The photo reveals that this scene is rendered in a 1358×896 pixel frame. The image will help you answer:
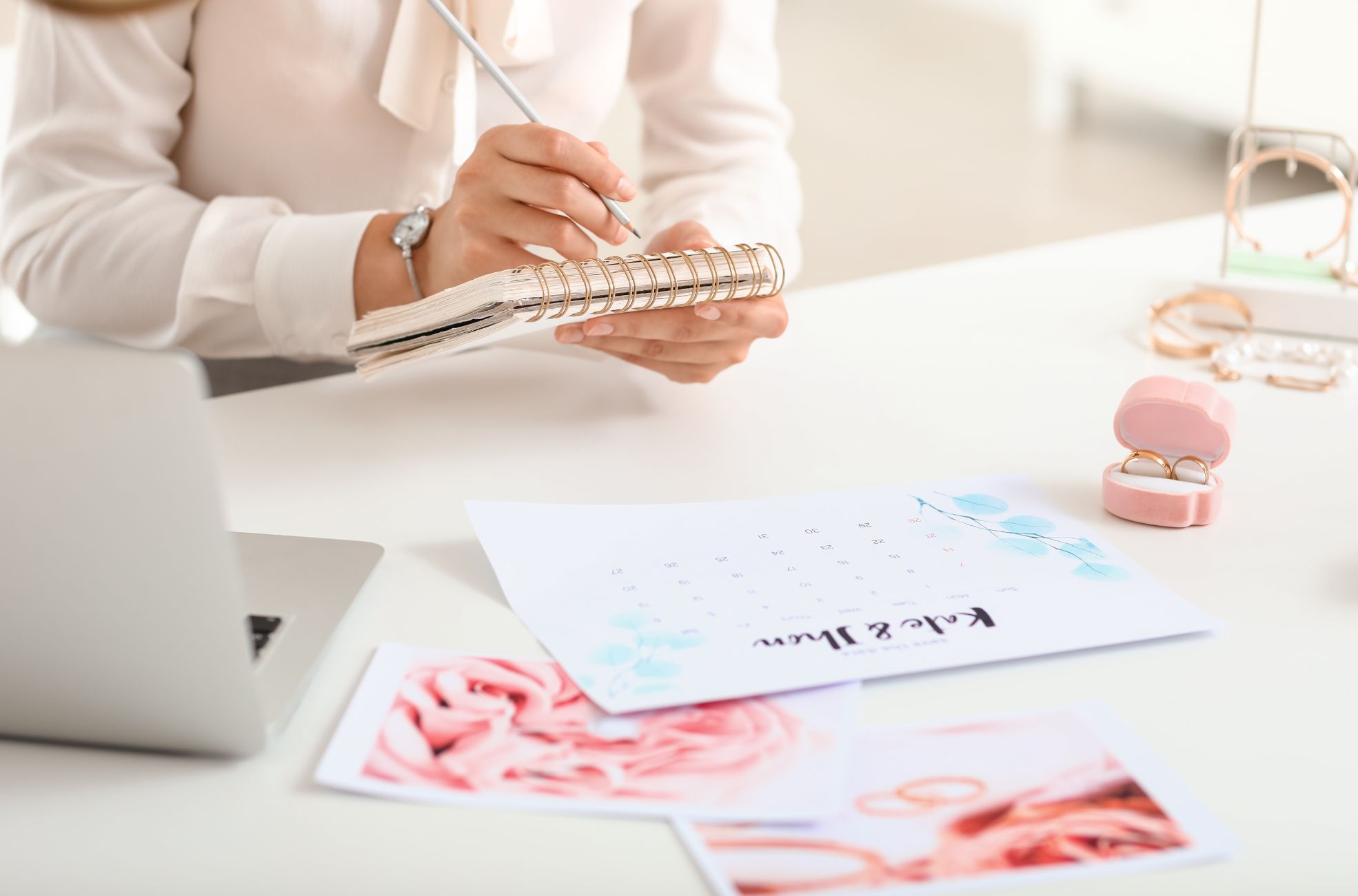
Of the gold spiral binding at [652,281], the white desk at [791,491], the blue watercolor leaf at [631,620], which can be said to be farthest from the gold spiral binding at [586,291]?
the blue watercolor leaf at [631,620]

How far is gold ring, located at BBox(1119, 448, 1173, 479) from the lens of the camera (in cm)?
73

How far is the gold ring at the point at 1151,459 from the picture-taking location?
0.73m

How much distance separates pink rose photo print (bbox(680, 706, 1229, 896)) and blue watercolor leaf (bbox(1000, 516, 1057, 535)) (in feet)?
0.62

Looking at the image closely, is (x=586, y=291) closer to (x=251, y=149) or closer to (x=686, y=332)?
(x=686, y=332)

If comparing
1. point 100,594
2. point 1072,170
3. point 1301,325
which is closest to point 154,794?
point 100,594

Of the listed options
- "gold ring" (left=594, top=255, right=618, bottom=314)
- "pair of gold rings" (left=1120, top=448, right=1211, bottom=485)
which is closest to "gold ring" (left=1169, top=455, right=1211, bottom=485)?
"pair of gold rings" (left=1120, top=448, right=1211, bottom=485)

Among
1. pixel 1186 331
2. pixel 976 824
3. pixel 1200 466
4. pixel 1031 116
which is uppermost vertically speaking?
pixel 1031 116

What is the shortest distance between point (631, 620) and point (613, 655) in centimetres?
3

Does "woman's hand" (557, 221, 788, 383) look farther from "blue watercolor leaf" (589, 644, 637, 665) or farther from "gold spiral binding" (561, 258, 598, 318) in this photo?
"blue watercolor leaf" (589, 644, 637, 665)

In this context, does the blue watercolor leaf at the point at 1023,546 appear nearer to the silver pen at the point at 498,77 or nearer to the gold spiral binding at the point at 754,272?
the gold spiral binding at the point at 754,272

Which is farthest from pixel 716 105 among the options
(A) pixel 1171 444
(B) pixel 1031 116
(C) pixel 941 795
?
(B) pixel 1031 116

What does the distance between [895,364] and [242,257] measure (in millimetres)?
508

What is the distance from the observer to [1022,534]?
2.25 feet

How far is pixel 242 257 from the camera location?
0.96 m
